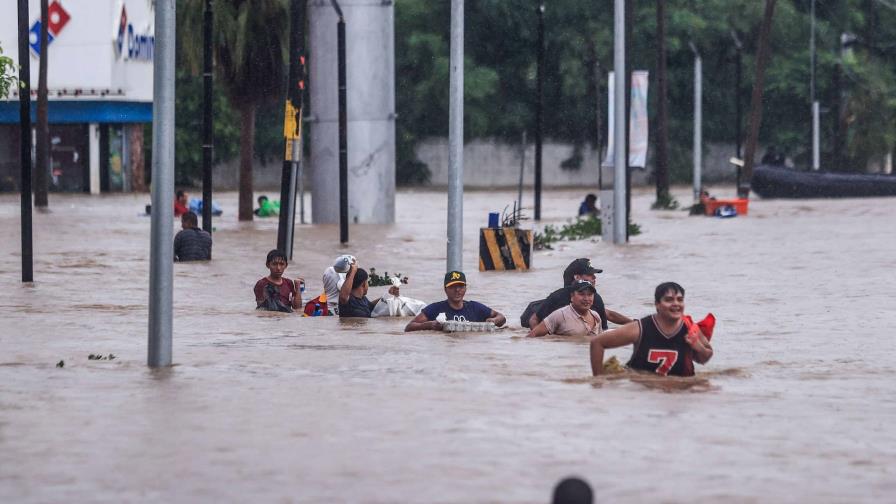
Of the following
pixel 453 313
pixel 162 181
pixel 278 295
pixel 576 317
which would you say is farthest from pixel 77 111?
pixel 162 181

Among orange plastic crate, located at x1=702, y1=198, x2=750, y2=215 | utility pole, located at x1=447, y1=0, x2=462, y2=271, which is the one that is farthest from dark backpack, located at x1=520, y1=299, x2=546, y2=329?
orange plastic crate, located at x1=702, y1=198, x2=750, y2=215

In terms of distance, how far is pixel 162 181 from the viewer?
1356cm

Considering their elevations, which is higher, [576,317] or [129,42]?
[129,42]

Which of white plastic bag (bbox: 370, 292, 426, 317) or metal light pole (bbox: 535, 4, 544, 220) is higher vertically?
metal light pole (bbox: 535, 4, 544, 220)

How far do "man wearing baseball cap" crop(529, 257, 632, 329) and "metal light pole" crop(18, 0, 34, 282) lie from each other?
826 centimetres

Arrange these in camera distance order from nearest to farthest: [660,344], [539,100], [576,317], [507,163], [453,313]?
1. [660,344]
2. [576,317]
3. [453,313]
4. [539,100]
5. [507,163]

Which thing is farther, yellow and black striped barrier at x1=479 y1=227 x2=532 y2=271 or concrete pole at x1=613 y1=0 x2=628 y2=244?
concrete pole at x1=613 y1=0 x2=628 y2=244

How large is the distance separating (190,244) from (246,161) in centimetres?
1447

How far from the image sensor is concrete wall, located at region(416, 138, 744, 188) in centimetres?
7612

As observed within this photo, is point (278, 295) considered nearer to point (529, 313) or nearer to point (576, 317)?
point (529, 313)

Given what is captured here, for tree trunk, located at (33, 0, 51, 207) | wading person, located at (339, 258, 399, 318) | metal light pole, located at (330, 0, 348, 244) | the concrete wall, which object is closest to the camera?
wading person, located at (339, 258, 399, 318)

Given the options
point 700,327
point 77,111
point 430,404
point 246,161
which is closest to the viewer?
point 430,404

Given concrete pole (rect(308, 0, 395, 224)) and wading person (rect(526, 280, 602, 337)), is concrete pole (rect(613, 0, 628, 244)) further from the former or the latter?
wading person (rect(526, 280, 602, 337))

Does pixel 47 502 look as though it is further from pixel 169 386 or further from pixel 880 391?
pixel 880 391
